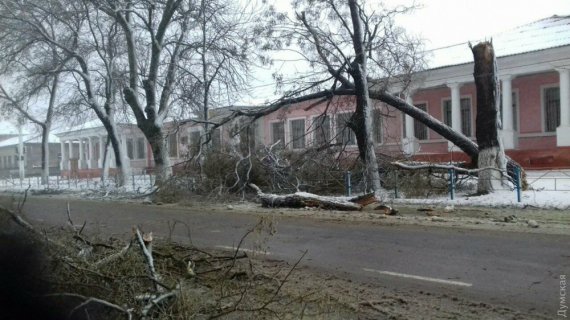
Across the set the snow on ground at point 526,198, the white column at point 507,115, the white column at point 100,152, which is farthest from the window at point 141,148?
the snow on ground at point 526,198

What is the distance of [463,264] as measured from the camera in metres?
7.38

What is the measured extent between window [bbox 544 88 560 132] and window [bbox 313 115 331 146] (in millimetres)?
10723

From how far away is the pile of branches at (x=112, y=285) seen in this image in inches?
160

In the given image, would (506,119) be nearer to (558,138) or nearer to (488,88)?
(558,138)

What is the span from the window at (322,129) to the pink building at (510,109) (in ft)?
0.19

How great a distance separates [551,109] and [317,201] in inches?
587

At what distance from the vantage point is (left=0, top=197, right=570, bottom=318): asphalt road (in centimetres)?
613

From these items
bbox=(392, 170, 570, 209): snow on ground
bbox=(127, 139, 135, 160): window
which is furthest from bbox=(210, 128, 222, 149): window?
bbox=(127, 139, 135, 160): window

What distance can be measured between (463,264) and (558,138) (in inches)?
686

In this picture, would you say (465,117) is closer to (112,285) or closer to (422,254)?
(422,254)

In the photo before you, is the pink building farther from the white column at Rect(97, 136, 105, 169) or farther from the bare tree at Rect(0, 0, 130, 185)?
the white column at Rect(97, 136, 105, 169)

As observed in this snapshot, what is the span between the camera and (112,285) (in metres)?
4.57

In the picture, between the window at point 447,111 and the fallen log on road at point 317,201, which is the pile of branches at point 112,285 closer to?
the fallen log on road at point 317,201

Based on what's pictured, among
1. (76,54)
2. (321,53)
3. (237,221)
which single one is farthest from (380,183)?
(76,54)
